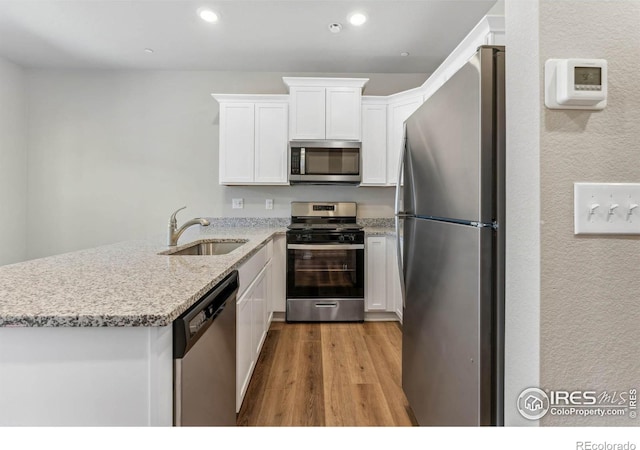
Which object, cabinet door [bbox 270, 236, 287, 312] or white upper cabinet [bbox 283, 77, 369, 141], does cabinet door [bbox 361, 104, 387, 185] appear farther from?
cabinet door [bbox 270, 236, 287, 312]

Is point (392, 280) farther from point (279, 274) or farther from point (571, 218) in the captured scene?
point (571, 218)

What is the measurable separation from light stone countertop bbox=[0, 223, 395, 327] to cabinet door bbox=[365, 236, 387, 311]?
1.90 metres

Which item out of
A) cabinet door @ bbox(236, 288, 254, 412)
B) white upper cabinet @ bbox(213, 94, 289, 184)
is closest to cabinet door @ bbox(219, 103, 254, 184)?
white upper cabinet @ bbox(213, 94, 289, 184)

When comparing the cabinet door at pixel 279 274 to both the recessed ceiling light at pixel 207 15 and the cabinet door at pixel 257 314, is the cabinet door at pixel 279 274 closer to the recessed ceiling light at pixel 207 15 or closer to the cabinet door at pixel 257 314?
the cabinet door at pixel 257 314

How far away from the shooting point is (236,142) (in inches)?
131

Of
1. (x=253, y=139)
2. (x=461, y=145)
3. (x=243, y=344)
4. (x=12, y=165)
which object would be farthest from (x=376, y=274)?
(x=12, y=165)

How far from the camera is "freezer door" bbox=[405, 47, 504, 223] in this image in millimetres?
963

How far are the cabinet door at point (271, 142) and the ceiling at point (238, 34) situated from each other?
0.58 m

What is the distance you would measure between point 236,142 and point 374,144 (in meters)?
1.50

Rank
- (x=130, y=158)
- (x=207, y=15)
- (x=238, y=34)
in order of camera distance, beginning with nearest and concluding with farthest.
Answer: (x=207, y=15) < (x=238, y=34) < (x=130, y=158)

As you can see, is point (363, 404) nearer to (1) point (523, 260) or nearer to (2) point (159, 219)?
(1) point (523, 260)

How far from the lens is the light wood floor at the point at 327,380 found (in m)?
1.64

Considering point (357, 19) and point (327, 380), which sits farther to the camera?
point (357, 19)

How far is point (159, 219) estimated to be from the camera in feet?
12.1
